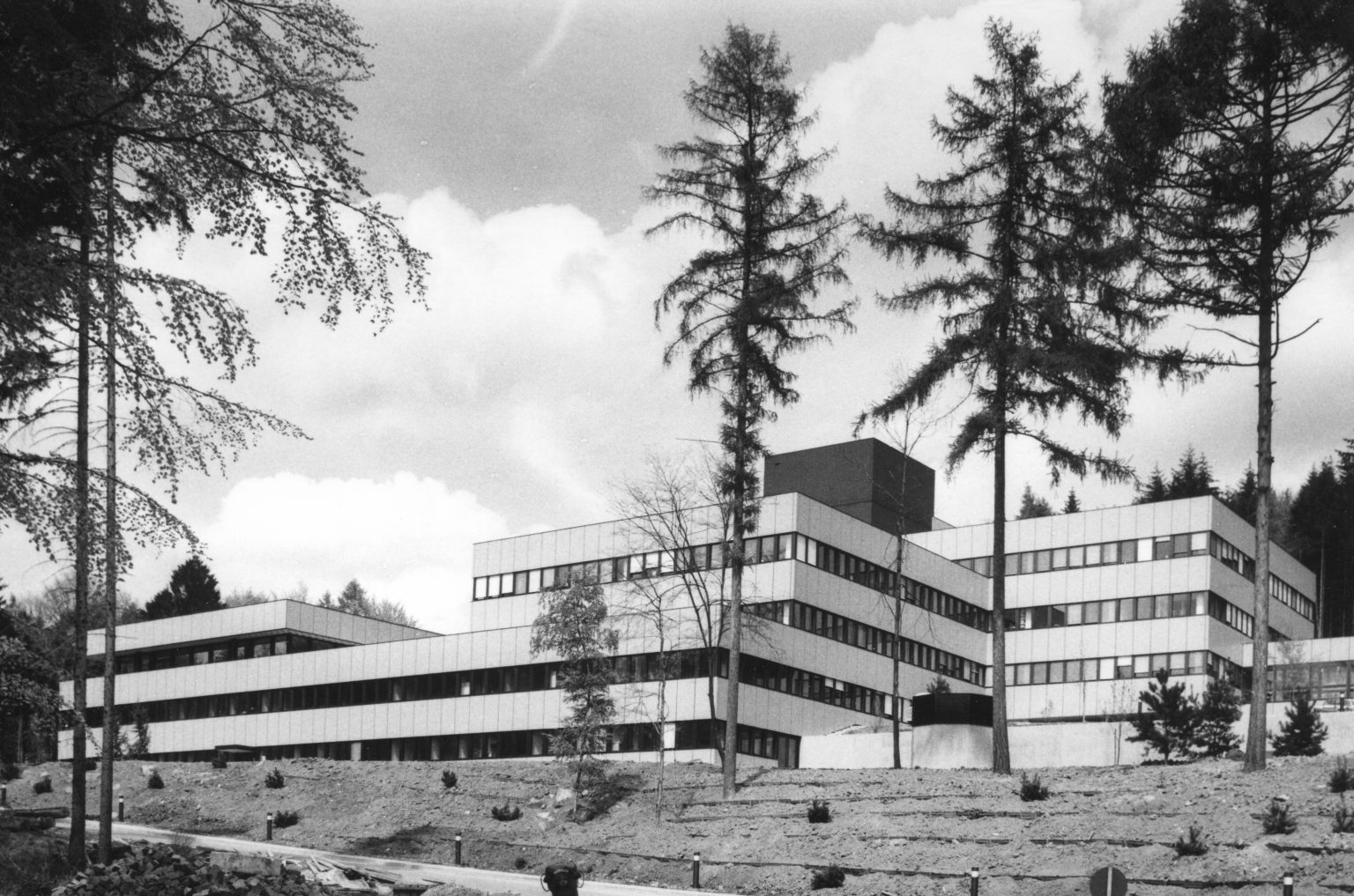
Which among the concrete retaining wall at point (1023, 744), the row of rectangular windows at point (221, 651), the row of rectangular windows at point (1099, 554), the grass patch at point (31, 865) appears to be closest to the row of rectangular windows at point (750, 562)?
the row of rectangular windows at point (1099, 554)

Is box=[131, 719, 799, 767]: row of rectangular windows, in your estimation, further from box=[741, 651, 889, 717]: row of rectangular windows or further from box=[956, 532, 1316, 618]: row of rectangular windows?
box=[956, 532, 1316, 618]: row of rectangular windows

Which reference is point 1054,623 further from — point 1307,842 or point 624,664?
point 1307,842

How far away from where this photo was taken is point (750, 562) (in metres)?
48.7

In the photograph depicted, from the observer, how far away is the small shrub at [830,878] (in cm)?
2750

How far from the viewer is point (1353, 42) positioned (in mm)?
27156

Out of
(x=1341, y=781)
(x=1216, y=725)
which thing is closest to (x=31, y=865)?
(x=1341, y=781)

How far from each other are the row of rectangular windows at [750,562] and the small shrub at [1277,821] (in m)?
24.2

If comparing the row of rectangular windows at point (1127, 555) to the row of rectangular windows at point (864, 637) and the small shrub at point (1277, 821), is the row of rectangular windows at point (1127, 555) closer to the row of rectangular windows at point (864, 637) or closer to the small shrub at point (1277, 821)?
the row of rectangular windows at point (864, 637)

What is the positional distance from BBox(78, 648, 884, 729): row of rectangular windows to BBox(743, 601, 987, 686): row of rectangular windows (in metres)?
1.78

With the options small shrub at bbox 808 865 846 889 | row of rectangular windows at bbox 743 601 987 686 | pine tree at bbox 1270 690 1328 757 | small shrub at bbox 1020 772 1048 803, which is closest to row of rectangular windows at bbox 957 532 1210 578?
row of rectangular windows at bbox 743 601 987 686

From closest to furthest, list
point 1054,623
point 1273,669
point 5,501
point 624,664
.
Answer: point 5,501 < point 624,664 < point 1273,669 < point 1054,623

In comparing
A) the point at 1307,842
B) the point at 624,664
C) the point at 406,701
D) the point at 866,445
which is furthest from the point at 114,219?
the point at 866,445

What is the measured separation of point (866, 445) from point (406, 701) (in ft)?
80.6

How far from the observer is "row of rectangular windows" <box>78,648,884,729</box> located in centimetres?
5153
